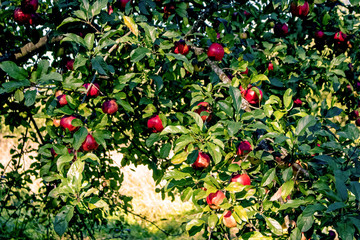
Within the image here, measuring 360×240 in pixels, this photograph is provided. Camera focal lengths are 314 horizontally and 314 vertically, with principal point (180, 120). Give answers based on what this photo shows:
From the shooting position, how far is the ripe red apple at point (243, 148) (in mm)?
1230

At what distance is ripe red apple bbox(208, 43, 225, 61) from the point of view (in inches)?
58.4

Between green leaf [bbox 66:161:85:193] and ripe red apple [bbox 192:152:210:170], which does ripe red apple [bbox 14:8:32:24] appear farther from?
ripe red apple [bbox 192:152:210:170]

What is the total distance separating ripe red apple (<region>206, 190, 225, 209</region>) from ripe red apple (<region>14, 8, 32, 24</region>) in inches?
50.7

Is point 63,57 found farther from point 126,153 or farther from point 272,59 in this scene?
point 272,59

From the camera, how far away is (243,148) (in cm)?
123

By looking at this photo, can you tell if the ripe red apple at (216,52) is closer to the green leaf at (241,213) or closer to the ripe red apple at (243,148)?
the ripe red apple at (243,148)

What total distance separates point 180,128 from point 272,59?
3.62 ft

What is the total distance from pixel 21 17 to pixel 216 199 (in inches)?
51.8

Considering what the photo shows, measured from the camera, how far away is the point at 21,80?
1.05 meters

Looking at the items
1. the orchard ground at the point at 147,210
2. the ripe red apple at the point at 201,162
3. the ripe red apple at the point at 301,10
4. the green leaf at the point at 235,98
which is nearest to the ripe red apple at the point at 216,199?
the ripe red apple at the point at 201,162

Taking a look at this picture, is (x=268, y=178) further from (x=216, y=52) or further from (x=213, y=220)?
(x=216, y=52)

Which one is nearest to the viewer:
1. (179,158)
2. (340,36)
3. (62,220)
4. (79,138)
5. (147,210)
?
(62,220)

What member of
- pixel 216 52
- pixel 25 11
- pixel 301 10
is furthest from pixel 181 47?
pixel 25 11

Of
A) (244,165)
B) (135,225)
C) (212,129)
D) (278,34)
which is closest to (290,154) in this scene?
(244,165)
